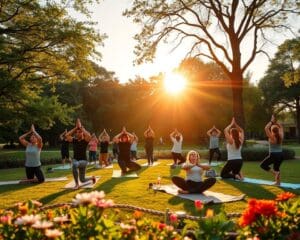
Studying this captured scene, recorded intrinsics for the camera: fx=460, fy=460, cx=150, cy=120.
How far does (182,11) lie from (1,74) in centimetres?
1288

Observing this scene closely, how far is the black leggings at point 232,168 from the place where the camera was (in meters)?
16.1

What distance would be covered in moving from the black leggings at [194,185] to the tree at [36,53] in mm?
16019

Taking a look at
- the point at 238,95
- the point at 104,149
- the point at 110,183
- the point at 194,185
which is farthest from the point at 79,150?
the point at 238,95

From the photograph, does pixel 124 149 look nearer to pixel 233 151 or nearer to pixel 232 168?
pixel 232 168

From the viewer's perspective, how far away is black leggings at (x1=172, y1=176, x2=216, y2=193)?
43.0 feet

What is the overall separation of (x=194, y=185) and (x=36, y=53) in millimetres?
18604

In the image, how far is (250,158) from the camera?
29.4 meters

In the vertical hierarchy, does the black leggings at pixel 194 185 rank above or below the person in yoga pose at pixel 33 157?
below

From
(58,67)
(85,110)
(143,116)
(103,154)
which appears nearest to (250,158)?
(103,154)

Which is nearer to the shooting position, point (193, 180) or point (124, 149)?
point (193, 180)

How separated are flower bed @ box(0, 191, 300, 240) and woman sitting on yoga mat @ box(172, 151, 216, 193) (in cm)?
769

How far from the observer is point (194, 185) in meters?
13.2

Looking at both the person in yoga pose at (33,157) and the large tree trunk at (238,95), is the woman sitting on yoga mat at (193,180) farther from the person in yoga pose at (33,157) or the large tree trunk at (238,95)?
the large tree trunk at (238,95)

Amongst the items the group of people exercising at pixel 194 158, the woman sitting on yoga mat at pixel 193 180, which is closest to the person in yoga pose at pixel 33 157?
the group of people exercising at pixel 194 158
